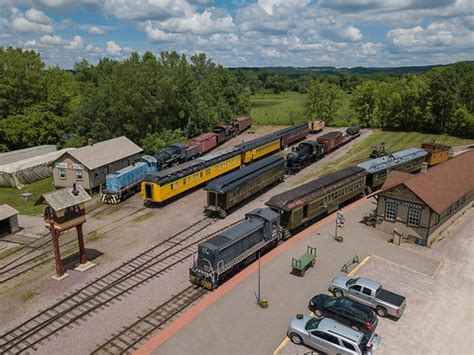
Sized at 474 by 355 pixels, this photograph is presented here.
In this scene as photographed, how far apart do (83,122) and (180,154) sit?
19.3 meters

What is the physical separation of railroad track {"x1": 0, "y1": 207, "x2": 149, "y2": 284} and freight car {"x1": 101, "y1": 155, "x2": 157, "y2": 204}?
5.68 meters

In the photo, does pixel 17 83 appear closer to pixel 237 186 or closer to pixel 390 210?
pixel 237 186

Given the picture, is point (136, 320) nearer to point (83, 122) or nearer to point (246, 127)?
point (83, 122)

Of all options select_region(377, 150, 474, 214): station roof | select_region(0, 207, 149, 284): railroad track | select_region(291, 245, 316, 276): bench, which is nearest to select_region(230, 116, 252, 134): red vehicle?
select_region(0, 207, 149, 284): railroad track

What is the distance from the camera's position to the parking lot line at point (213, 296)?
19734 mm

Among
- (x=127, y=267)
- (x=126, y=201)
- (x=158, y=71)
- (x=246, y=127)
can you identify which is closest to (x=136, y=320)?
(x=127, y=267)

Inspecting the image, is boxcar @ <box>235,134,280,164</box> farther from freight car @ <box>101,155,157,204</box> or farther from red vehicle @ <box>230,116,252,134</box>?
red vehicle @ <box>230,116,252,134</box>

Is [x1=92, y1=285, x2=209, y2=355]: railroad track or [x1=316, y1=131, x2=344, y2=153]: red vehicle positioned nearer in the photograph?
[x1=92, y1=285, x2=209, y2=355]: railroad track

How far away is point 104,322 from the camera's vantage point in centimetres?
2173

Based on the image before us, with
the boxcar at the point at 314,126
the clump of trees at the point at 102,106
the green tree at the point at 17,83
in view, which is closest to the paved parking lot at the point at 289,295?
the clump of trees at the point at 102,106

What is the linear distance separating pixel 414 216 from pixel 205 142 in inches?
1370

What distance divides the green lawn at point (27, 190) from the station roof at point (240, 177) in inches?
723

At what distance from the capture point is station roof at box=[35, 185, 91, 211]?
81.6ft

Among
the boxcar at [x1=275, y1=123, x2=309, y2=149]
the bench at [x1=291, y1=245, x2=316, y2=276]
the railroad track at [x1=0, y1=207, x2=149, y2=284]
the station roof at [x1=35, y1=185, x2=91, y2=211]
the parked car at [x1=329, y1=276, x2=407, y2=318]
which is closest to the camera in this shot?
the parked car at [x1=329, y1=276, x2=407, y2=318]
